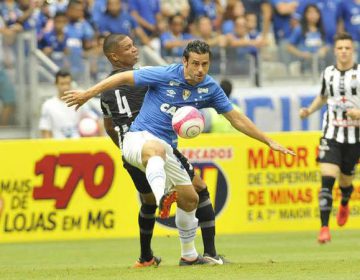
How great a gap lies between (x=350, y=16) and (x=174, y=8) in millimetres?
3582

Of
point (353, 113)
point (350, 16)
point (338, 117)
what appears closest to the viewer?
point (353, 113)

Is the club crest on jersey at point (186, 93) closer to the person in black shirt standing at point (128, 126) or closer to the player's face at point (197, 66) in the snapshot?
the player's face at point (197, 66)

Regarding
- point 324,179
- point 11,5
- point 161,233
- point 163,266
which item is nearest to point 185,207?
point 163,266

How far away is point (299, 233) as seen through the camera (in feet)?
50.6

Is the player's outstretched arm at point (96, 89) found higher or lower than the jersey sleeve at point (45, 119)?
higher

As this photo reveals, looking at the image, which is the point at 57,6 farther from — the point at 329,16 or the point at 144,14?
the point at 329,16

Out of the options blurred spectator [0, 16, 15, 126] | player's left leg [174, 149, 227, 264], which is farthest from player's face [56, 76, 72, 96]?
player's left leg [174, 149, 227, 264]

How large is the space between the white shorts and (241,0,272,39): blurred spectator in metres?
11.3

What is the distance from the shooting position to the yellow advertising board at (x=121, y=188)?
15188 millimetres

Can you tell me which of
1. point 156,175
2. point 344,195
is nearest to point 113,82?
point 156,175

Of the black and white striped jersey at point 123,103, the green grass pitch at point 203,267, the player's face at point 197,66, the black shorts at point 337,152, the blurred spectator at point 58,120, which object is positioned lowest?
the green grass pitch at point 203,267

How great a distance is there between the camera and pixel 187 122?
9680 mm

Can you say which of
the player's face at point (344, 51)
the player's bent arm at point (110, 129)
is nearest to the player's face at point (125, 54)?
the player's bent arm at point (110, 129)

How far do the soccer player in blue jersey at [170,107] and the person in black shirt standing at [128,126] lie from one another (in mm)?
430
